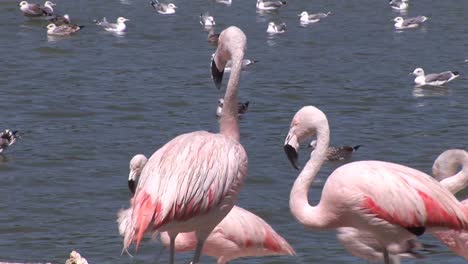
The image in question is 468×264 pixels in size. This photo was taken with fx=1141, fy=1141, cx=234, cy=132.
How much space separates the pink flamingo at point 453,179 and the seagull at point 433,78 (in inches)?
399

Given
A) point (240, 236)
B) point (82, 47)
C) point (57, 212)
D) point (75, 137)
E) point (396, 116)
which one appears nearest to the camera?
point (240, 236)

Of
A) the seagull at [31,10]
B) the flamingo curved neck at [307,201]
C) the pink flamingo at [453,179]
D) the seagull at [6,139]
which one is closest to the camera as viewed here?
the flamingo curved neck at [307,201]

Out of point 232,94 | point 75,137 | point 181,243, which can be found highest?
point 232,94

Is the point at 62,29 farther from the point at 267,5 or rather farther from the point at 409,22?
the point at 409,22

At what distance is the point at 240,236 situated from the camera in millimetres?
7223

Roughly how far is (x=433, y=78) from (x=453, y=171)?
10386 millimetres

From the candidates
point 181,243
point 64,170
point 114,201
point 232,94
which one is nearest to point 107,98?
point 64,170

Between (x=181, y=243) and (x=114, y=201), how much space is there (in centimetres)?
411

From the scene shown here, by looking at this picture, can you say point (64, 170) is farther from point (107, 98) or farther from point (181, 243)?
point (181, 243)

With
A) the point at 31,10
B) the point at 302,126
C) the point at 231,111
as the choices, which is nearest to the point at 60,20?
the point at 31,10

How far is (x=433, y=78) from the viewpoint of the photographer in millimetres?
17750

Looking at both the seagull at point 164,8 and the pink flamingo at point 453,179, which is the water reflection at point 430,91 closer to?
the seagull at point 164,8

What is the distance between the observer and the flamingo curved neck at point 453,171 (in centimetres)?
727

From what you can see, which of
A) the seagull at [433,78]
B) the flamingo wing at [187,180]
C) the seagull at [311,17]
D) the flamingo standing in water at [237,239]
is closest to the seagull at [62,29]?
the seagull at [311,17]
